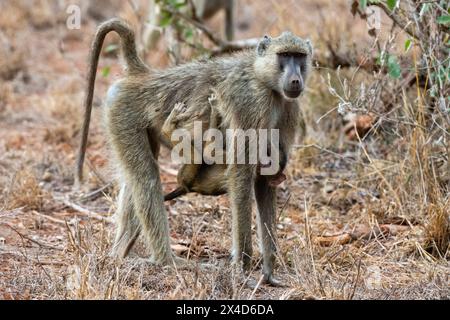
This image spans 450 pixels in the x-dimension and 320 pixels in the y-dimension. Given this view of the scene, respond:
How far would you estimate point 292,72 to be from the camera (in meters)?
4.61

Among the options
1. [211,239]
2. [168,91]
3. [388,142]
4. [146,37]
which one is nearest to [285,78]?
[168,91]

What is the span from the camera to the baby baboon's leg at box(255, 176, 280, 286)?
4.79 metres

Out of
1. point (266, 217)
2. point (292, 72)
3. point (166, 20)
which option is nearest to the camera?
point (292, 72)

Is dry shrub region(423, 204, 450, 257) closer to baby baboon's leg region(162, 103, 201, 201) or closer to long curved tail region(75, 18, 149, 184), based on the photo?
baby baboon's leg region(162, 103, 201, 201)

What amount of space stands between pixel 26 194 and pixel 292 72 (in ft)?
8.25

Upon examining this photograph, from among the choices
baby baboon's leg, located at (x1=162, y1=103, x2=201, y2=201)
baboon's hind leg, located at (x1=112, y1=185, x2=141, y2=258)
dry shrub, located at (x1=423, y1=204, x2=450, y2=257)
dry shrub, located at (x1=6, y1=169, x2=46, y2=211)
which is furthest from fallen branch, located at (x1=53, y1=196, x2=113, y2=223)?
dry shrub, located at (x1=423, y1=204, x2=450, y2=257)

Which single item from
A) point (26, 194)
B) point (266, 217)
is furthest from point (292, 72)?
point (26, 194)

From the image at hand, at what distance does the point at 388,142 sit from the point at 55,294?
332 centimetres

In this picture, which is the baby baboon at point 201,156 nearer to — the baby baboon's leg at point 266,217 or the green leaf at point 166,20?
the baby baboon's leg at point 266,217

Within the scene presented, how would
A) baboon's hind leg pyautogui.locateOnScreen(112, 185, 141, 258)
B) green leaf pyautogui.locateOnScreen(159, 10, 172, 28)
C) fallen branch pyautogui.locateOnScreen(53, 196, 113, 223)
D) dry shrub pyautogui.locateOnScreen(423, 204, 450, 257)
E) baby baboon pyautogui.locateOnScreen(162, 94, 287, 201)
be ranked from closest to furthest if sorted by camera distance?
baby baboon pyautogui.locateOnScreen(162, 94, 287, 201)
dry shrub pyautogui.locateOnScreen(423, 204, 450, 257)
baboon's hind leg pyautogui.locateOnScreen(112, 185, 141, 258)
fallen branch pyautogui.locateOnScreen(53, 196, 113, 223)
green leaf pyautogui.locateOnScreen(159, 10, 172, 28)

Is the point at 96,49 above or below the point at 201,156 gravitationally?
above

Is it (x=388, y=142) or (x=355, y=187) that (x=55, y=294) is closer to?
(x=355, y=187)

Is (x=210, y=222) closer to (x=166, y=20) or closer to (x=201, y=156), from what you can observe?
(x=201, y=156)

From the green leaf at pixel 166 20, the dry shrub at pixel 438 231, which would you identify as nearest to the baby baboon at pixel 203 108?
the dry shrub at pixel 438 231
